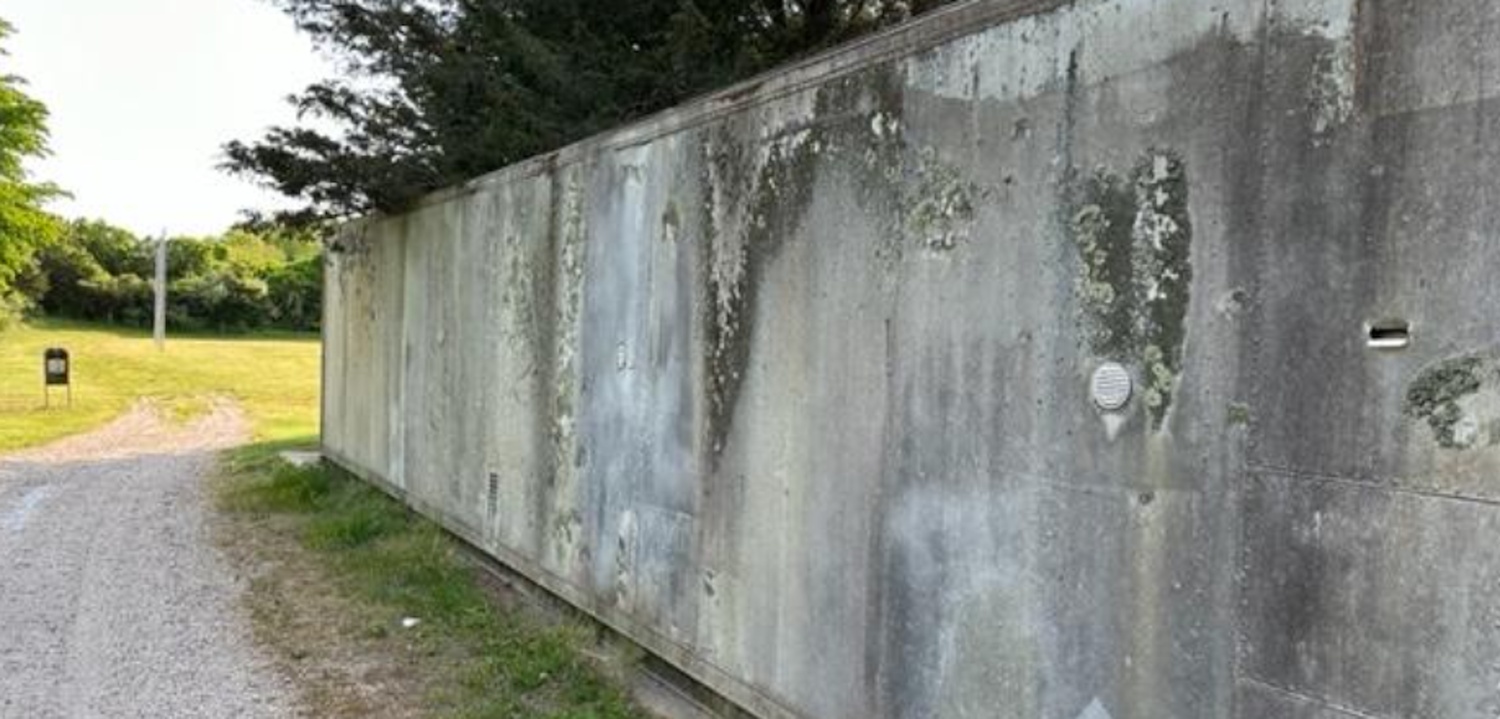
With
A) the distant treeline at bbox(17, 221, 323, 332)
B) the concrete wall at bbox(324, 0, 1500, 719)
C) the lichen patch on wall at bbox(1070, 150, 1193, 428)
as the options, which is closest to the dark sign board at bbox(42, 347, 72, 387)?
the concrete wall at bbox(324, 0, 1500, 719)

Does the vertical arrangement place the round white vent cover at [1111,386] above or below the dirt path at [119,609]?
above

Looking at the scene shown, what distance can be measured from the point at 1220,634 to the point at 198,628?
5257 mm

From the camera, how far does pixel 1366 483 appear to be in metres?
2.00

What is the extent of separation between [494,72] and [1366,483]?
7253 millimetres

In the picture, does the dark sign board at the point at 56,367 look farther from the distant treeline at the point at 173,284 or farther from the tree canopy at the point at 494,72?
the distant treeline at the point at 173,284

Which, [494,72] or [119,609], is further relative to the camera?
[494,72]

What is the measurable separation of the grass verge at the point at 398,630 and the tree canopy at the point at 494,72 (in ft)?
8.31

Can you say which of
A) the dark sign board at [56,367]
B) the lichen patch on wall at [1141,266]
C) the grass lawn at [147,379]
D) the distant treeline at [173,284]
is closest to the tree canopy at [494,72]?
the lichen patch on wall at [1141,266]

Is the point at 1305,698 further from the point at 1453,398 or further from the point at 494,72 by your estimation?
the point at 494,72

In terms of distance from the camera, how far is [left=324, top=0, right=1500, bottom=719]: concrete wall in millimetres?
1933

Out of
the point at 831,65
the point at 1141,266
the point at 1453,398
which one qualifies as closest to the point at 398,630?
the point at 831,65

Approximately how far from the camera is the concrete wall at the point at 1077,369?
1933 mm

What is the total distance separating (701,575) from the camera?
434cm

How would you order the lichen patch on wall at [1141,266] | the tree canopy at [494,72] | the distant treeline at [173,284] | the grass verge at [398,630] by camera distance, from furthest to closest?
1. the distant treeline at [173,284]
2. the tree canopy at [494,72]
3. the grass verge at [398,630]
4. the lichen patch on wall at [1141,266]
